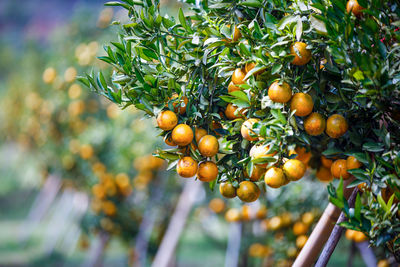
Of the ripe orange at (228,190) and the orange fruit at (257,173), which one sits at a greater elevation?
the orange fruit at (257,173)

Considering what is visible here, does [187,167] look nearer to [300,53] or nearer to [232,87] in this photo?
[232,87]

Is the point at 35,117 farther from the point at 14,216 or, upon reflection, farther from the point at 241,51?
the point at 241,51

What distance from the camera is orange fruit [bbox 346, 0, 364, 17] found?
67 cm

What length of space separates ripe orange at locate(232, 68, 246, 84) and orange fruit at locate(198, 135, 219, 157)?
13 centimetres

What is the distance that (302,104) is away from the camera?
2.35 feet

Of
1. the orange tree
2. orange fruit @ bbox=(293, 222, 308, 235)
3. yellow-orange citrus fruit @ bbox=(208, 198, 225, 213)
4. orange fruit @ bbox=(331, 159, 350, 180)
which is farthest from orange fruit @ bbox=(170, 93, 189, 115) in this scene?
yellow-orange citrus fruit @ bbox=(208, 198, 225, 213)

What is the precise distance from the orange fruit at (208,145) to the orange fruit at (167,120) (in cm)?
7

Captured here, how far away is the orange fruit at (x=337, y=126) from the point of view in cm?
73

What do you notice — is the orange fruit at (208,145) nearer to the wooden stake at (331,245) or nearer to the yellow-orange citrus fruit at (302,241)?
the wooden stake at (331,245)

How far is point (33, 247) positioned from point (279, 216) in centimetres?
387

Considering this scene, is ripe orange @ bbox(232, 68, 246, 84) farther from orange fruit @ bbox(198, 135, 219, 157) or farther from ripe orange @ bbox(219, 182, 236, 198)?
ripe orange @ bbox(219, 182, 236, 198)

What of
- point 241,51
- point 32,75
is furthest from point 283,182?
point 32,75

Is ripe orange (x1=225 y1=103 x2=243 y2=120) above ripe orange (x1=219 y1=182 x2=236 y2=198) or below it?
above

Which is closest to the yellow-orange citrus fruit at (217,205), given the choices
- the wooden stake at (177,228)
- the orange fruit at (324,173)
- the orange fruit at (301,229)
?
the wooden stake at (177,228)
